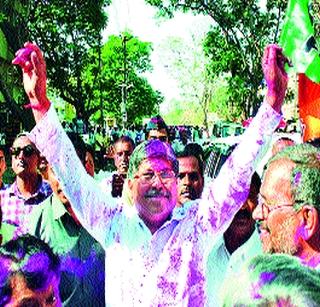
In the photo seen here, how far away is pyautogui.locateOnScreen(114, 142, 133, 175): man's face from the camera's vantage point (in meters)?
5.62

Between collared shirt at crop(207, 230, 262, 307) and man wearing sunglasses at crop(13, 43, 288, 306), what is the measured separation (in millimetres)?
260

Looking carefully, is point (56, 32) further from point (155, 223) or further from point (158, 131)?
point (155, 223)

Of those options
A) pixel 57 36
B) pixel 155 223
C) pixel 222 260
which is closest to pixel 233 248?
pixel 222 260

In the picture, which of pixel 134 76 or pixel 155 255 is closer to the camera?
pixel 155 255

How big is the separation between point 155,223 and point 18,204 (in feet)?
5.03

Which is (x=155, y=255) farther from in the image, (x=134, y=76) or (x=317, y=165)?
(x=134, y=76)

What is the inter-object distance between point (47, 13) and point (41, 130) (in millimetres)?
→ 19112

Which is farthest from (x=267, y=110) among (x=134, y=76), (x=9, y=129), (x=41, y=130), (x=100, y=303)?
(x=134, y=76)

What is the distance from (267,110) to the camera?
3.00 metres

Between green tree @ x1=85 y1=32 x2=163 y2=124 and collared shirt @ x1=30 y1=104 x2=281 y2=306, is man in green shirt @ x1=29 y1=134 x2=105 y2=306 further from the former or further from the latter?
green tree @ x1=85 y1=32 x2=163 y2=124

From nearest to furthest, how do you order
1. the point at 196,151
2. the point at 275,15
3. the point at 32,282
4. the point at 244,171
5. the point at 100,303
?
the point at 32,282
the point at 244,171
the point at 100,303
the point at 196,151
the point at 275,15

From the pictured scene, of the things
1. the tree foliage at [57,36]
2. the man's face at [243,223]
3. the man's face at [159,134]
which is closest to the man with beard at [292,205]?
the man's face at [243,223]

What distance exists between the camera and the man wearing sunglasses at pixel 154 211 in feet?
9.50

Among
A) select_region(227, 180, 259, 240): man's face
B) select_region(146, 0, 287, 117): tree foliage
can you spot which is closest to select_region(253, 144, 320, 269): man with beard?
select_region(227, 180, 259, 240): man's face
